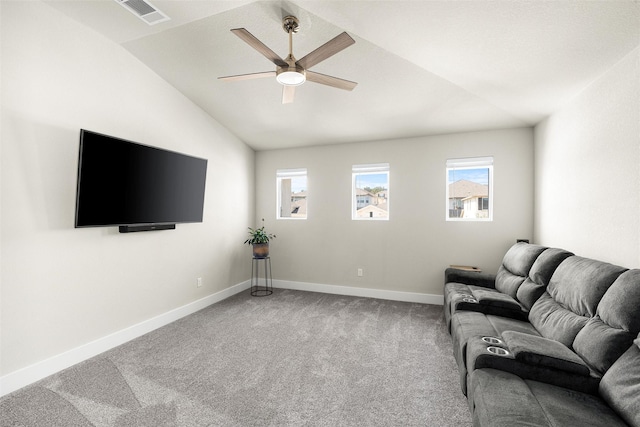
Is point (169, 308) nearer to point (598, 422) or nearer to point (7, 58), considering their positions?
point (7, 58)

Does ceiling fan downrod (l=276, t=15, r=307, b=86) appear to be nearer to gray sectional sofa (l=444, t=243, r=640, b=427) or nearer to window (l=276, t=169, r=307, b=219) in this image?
gray sectional sofa (l=444, t=243, r=640, b=427)

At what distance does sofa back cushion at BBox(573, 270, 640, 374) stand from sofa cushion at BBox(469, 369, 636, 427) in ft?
0.77

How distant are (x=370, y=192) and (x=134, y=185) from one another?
10.5 ft

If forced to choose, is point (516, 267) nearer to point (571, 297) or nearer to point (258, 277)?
point (571, 297)

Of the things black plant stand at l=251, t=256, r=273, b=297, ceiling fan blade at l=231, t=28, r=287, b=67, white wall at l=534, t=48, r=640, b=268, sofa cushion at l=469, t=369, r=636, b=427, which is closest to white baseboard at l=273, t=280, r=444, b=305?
black plant stand at l=251, t=256, r=273, b=297

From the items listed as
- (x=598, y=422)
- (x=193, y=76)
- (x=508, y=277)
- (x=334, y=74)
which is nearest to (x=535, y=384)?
(x=598, y=422)

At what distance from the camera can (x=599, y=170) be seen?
2525 millimetres

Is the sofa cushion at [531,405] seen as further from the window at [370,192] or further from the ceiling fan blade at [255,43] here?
the window at [370,192]

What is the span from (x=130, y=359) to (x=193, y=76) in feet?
9.68

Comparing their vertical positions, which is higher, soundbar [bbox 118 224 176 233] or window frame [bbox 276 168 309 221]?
window frame [bbox 276 168 309 221]

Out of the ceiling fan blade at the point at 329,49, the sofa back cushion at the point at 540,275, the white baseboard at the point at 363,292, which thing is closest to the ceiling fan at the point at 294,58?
the ceiling fan blade at the point at 329,49

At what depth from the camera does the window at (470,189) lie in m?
4.23

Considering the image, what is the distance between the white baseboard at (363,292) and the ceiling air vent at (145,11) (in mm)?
3976

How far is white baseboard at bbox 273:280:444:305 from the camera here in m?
4.45
